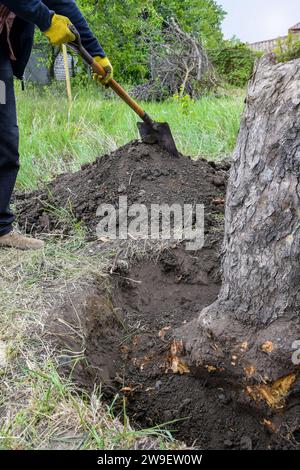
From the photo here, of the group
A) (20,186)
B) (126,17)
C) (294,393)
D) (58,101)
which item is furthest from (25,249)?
(126,17)

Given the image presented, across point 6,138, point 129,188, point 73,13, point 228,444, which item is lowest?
point 228,444

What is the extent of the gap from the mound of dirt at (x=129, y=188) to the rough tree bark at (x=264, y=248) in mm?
1098

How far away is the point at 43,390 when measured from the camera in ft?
5.68

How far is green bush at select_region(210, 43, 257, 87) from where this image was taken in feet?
30.6

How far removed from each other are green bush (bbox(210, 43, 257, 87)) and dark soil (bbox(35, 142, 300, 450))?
6.41 meters

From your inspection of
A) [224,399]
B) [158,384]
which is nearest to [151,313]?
[158,384]

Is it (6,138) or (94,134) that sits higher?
(6,138)

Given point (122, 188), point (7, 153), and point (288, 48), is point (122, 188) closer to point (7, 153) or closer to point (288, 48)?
point (7, 153)

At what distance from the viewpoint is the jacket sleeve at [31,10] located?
98.3 inches

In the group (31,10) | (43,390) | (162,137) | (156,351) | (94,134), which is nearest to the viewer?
(43,390)

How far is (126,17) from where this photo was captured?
37.5 ft

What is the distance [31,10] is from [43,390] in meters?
1.80

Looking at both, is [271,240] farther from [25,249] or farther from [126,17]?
[126,17]

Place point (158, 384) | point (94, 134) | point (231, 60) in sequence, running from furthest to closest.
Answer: point (231, 60), point (94, 134), point (158, 384)
